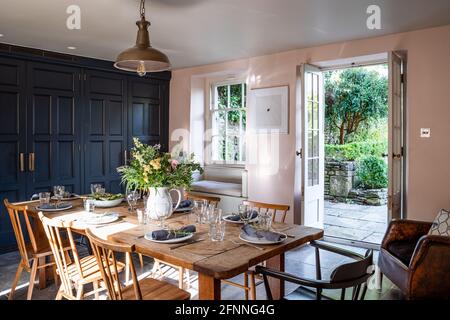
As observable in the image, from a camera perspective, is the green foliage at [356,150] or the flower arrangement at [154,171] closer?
the flower arrangement at [154,171]

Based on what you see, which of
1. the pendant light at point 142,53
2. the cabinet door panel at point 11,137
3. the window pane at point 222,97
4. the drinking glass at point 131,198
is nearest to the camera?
the pendant light at point 142,53

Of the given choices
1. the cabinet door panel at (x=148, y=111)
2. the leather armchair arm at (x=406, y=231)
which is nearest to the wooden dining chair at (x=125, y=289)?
the leather armchair arm at (x=406, y=231)

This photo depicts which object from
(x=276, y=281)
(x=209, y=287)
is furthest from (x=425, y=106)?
(x=209, y=287)

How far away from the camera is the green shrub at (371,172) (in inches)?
348

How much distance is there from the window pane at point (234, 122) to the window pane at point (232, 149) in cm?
10

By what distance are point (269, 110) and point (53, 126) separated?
2.84 meters

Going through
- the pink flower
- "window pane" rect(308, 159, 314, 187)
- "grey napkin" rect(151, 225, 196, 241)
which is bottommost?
"grey napkin" rect(151, 225, 196, 241)

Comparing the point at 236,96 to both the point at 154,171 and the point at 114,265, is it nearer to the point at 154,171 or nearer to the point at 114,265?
the point at 154,171

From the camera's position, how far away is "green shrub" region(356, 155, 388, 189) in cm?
884

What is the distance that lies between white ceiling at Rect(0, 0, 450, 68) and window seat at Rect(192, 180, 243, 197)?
195cm

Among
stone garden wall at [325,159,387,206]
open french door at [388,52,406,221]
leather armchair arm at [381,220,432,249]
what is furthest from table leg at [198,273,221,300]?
stone garden wall at [325,159,387,206]

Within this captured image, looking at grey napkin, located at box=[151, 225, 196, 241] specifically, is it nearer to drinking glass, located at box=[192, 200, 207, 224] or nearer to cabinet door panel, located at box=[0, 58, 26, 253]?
drinking glass, located at box=[192, 200, 207, 224]

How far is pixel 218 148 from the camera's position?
252 inches

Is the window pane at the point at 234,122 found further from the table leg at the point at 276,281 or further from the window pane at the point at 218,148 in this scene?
the table leg at the point at 276,281
